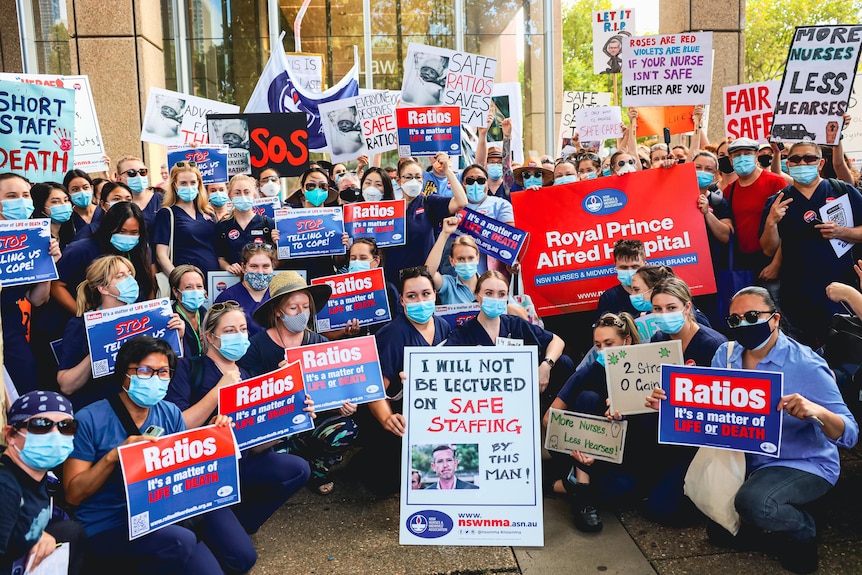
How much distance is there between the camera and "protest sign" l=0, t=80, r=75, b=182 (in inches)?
249

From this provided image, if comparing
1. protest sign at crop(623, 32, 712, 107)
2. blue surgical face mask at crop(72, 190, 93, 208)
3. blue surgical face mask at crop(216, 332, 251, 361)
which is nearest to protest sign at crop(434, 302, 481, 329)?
blue surgical face mask at crop(216, 332, 251, 361)

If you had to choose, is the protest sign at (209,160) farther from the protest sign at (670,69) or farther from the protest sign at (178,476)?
the protest sign at (670,69)

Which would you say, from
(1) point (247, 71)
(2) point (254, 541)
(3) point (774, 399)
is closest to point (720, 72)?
(1) point (247, 71)

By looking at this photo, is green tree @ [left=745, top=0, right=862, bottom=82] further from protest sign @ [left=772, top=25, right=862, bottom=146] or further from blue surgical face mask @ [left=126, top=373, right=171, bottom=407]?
blue surgical face mask @ [left=126, top=373, right=171, bottom=407]

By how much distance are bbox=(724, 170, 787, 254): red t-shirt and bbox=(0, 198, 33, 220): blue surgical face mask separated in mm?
5775

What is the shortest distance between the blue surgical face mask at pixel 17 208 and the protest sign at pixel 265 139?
2.92 meters

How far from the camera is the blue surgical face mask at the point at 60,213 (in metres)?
5.87

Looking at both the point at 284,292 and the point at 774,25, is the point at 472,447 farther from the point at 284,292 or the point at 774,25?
the point at 774,25

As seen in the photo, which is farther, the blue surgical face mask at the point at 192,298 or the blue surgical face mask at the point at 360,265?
the blue surgical face mask at the point at 360,265

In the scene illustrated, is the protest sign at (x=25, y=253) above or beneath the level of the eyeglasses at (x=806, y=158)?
beneath

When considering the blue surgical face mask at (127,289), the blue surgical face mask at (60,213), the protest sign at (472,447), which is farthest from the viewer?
the blue surgical face mask at (60,213)

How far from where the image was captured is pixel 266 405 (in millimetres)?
4426

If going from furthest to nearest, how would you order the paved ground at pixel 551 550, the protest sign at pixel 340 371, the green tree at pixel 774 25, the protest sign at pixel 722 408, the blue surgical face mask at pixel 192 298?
1. the green tree at pixel 774 25
2. the blue surgical face mask at pixel 192 298
3. the protest sign at pixel 340 371
4. the paved ground at pixel 551 550
5. the protest sign at pixel 722 408

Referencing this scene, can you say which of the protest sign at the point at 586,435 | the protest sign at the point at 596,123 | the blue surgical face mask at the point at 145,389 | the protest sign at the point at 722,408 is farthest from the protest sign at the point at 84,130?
the protest sign at the point at 722,408
